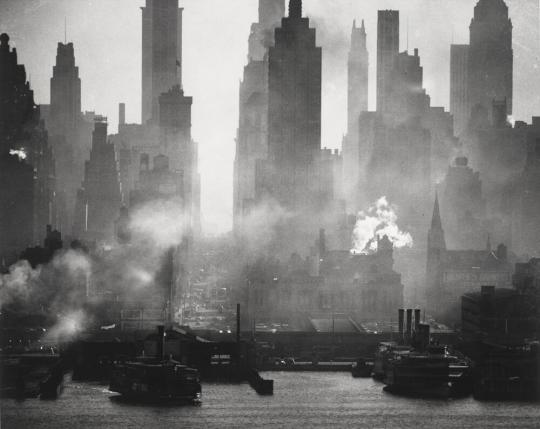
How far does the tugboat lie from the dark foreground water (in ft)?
7.55

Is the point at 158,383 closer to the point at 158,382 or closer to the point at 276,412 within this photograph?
the point at 158,382

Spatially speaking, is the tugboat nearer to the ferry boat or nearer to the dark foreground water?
the ferry boat

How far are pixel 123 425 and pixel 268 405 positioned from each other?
2304 cm

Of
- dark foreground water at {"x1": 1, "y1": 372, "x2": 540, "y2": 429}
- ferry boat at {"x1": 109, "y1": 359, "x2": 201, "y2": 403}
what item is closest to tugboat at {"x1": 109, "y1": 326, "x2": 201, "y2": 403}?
ferry boat at {"x1": 109, "y1": 359, "x2": 201, "y2": 403}

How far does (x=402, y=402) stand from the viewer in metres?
194

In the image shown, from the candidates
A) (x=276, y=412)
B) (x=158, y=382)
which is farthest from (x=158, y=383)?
(x=276, y=412)

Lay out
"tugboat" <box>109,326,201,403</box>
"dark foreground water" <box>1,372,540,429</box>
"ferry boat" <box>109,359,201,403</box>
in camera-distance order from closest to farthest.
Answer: "dark foreground water" <box>1,372,540,429</box>, "tugboat" <box>109,326,201,403</box>, "ferry boat" <box>109,359,201,403</box>

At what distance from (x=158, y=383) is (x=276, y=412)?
17.6 meters

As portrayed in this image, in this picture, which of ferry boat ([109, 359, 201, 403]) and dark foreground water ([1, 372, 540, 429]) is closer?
dark foreground water ([1, 372, 540, 429])

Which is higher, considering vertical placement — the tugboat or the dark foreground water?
the tugboat

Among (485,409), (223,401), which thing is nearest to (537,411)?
(485,409)

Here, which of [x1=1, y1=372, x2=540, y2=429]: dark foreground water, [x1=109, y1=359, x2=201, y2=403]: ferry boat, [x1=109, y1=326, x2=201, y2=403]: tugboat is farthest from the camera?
[x1=109, y1=359, x2=201, y2=403]: ferry boat

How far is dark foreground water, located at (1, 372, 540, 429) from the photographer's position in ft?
567

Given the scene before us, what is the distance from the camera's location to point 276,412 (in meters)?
182
